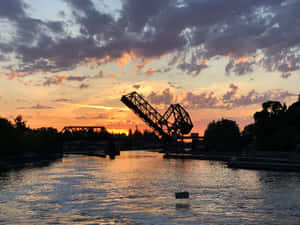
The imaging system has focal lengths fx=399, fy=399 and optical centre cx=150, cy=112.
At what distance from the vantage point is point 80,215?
100.0ft

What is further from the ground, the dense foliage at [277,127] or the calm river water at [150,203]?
the dense foliage at [277,127]

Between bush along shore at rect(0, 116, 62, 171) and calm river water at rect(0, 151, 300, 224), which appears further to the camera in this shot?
bush along shore at rect(0, 116, 62, 171)

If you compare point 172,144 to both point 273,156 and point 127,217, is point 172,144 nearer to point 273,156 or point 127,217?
point 273,156

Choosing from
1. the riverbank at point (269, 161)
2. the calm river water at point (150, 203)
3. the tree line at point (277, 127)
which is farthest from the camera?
the tree line at point (277, 127)

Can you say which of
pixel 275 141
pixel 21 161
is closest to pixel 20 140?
pixel 21 161

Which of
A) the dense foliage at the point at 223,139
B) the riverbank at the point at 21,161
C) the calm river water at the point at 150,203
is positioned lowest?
the calm river water at the point at 150,203

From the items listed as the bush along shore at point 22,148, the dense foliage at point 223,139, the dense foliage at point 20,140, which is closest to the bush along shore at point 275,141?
the dense foliage at point 223,139

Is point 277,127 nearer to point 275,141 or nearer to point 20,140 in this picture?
point 275,141

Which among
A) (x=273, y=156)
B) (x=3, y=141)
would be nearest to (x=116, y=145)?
(x=3, y=141)

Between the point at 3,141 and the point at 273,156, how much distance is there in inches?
2406

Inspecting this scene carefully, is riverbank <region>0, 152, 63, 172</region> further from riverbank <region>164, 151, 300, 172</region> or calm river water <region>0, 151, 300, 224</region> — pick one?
riverbank <region>164, 151, 300, 172</region>

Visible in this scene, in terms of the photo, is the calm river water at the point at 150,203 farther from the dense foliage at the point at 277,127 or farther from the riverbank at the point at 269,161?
the dense foliage at the point at 277,127

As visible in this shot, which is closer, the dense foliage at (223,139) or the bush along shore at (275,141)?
the bush along shore at (275,141)

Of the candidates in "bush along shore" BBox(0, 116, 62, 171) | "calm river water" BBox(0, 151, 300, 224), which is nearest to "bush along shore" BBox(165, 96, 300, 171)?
"calm river water" BBox(0, 151, 300, 224)
